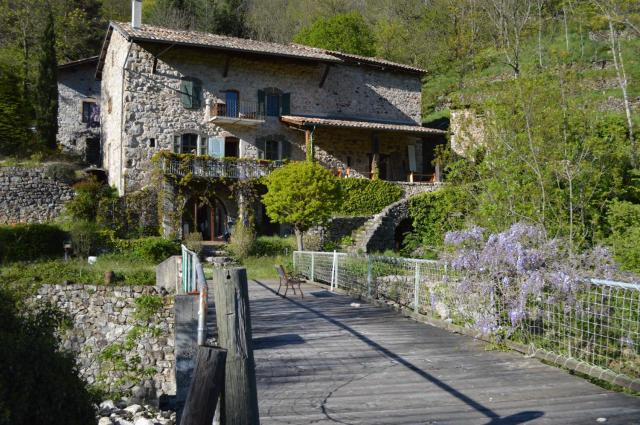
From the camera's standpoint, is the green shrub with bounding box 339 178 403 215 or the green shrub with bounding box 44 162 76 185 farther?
the green shrub with bounding box 339 178 403 215

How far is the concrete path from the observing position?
5109mm

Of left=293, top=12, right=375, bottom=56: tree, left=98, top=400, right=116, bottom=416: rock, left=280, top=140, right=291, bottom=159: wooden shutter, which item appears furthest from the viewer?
left=293, top=12, right=375, bottom=56: tree

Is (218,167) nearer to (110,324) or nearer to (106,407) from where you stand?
(110,324)

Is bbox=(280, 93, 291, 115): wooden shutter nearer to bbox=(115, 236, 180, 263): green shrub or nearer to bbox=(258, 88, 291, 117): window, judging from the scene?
bbox=(258, 88, 291, 117): window

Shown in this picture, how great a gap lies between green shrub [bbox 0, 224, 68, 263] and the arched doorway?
5.67m

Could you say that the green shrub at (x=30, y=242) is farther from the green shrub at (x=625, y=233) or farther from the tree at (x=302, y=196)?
the green shrub at (x=625, y=233)

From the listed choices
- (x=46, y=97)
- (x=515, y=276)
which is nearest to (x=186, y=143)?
(x=46, y=97)

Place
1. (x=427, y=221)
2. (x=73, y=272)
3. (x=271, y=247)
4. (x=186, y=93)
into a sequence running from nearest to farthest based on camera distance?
1. (x=73, y=272)
2. (x=271, y=247)
3. (x=427, y=221)
4. (x=186, y=93)

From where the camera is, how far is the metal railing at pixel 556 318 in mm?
6523

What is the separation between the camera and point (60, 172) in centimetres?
2627

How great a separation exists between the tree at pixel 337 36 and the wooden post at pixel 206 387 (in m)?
40.3

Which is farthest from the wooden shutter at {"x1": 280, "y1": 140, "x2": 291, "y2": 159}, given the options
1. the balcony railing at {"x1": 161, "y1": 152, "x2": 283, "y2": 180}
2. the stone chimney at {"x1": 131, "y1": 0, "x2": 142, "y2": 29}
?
the stone chimney at {"x1": 131, "y1": 0, "x2": 142, "y2": 29}

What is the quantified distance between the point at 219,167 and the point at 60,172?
23.0 ft

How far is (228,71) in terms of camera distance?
1144 inches
